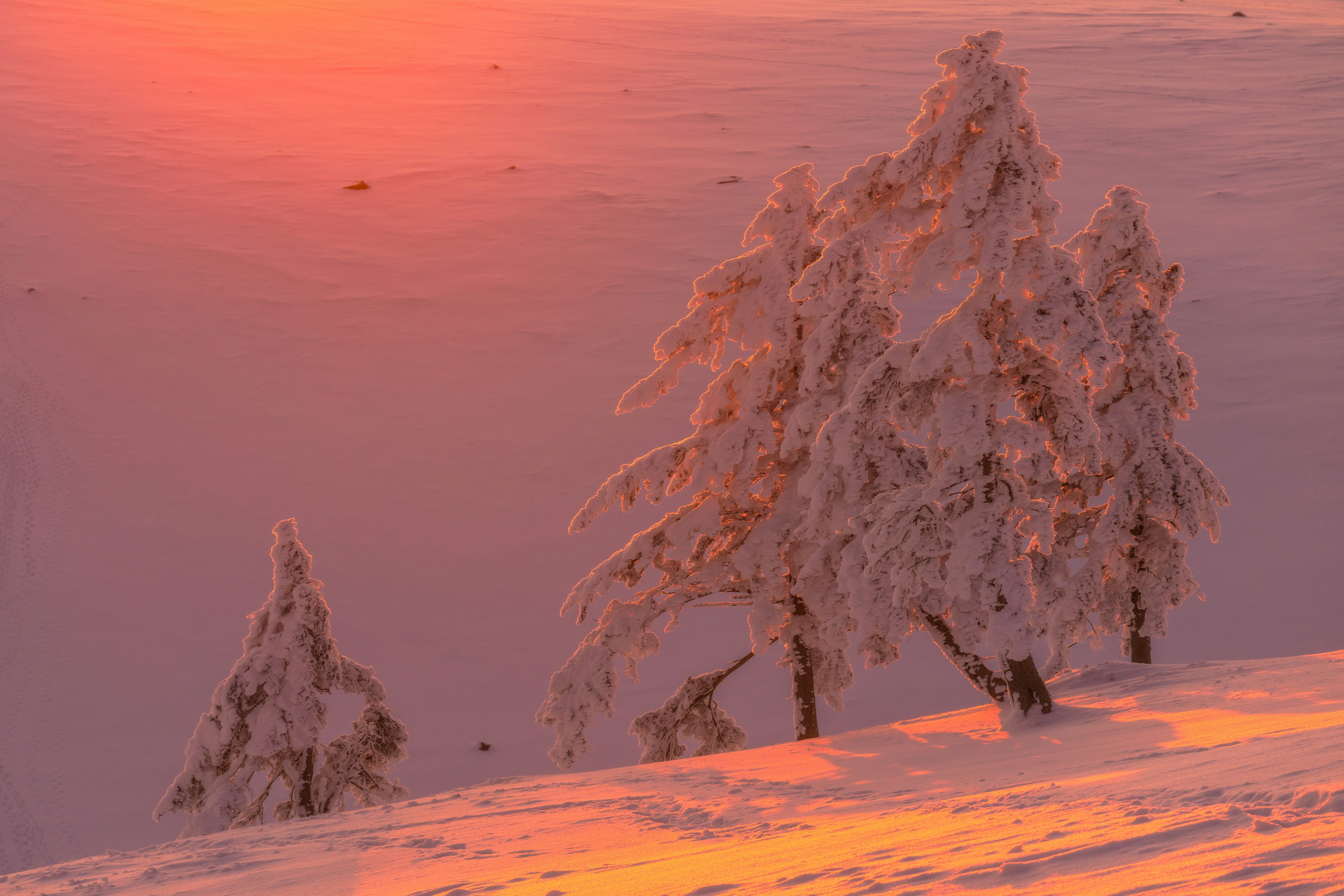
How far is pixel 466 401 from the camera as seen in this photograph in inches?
1045

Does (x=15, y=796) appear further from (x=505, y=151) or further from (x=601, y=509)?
(x=505, y=151)

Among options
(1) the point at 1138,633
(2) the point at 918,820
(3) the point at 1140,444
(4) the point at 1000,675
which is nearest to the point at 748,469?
(4) the point at 1000,675

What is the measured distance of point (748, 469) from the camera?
12.7 metres

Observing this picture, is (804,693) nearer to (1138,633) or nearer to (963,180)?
(1138,633)

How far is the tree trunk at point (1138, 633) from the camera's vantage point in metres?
13.6

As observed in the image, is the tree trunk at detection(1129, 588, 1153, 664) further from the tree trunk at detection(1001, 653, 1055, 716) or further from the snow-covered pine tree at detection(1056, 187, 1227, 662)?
the tree trunk at detection(1001, 653, 1055, 716)

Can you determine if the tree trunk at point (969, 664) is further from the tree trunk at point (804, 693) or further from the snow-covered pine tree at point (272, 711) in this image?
the snow-covered pine tree at point (272, 711)

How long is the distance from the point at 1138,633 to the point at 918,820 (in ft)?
26.1

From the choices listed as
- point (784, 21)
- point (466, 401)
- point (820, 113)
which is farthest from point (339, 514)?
point (784, 21)

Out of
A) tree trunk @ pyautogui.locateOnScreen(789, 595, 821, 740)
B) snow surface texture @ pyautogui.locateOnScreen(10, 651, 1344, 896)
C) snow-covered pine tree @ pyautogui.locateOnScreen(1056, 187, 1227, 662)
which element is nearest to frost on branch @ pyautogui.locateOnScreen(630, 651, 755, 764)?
tree trunk @ pyautogui.locateOnScreen(789, 595, 821, 740)

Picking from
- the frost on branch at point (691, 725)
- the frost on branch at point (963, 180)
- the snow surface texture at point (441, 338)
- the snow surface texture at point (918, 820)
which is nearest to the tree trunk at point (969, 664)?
the snow surface texture at point (918, 820)

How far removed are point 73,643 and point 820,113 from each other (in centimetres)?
3687

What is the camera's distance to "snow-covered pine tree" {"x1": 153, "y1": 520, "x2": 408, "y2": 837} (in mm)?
12344

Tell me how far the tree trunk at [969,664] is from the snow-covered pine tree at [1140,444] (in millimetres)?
1718
